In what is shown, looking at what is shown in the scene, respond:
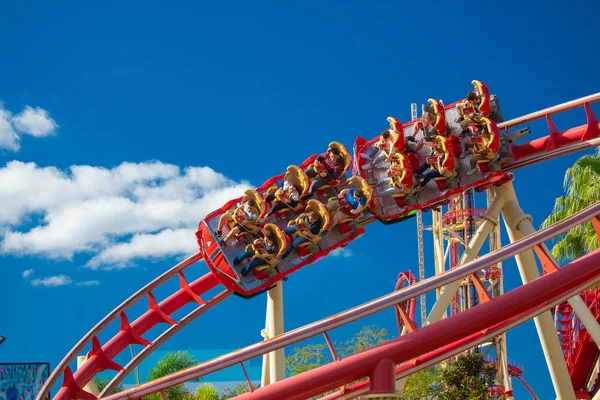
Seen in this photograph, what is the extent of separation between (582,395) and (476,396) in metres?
4.05

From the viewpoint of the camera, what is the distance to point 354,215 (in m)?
13.3

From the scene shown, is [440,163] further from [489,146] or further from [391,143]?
[391,143]

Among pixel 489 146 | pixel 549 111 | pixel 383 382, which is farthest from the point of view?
pixel 489 146

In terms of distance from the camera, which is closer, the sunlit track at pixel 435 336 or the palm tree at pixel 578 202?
the sunlit track at pixel 435 336

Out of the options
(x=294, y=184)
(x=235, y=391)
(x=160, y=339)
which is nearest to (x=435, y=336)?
(x=294, y=184)

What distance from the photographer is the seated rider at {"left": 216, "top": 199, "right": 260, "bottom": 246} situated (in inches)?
520

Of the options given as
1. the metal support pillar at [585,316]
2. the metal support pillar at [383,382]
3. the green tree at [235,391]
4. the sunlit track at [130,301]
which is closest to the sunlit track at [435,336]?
the metal support pillar at [383,382]

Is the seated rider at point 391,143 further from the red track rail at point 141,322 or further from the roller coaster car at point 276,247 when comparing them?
the red track rail at point 141,322

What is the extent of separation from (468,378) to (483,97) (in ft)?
15.9

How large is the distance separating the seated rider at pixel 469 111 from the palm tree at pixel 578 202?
12.3 ft

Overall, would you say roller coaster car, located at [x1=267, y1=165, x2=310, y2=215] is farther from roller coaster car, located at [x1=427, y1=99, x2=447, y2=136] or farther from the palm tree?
the palm tree

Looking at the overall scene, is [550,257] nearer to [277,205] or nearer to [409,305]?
[277,205]

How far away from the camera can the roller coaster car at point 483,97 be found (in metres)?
13.2

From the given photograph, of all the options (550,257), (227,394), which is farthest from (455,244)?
(550,257)
